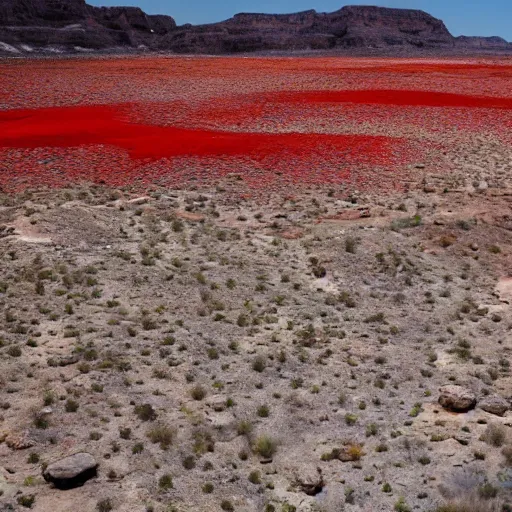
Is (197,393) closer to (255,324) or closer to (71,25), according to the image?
(255,324)

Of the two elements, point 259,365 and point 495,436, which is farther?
point 259,365

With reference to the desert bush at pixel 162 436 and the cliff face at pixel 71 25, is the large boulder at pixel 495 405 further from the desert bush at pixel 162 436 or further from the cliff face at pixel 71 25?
the cliff face at pixel 71 25

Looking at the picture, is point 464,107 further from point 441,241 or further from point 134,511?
point 134,511

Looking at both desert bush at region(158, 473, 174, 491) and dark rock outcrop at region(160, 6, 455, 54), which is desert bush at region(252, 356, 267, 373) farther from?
dark rock outcrop at region(160, 6, 455, 54)

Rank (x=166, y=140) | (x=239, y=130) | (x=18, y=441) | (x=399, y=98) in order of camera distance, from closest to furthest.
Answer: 1. (x=18, y=441)
2. (x=166, y=140)
3. (x=239, y=130)
4. (x=399, y=98)

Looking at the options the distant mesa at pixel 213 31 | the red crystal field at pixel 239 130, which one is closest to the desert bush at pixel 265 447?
the red crystal field at pixel 239 130

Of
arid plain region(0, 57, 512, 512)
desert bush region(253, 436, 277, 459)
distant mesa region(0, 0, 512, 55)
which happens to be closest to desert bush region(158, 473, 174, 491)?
arid plain region(0, 57, 512, 512)

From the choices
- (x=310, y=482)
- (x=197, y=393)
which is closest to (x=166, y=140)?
(x=197, y=393)

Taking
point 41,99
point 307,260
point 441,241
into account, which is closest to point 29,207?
point 307,260
